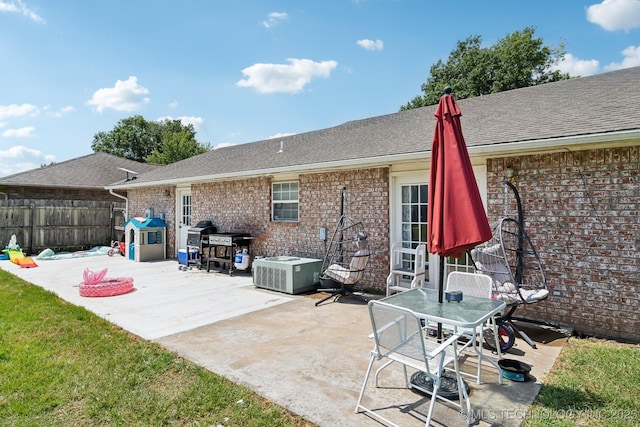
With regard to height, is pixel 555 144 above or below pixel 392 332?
above

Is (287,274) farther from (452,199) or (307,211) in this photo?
(452,199)

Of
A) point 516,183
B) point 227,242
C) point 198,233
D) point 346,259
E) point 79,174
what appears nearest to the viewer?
point 516,183

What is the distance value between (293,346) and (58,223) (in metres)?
14.2

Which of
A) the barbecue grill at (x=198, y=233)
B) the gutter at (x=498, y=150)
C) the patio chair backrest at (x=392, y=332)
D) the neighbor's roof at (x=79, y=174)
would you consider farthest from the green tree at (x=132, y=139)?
the patio chair backrest at (x=392, y=332)

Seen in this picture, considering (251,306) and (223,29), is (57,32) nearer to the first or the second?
(223,29)

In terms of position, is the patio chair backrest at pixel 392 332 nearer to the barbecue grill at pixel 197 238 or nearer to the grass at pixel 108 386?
the grass at pixel 108 386

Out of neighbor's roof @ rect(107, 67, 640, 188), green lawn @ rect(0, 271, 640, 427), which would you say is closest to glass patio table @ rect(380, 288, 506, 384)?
green lawn @ rect(0, 271, 640, 427)

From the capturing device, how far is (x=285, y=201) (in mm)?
8664

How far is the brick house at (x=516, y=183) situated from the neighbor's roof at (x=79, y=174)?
28.2ft

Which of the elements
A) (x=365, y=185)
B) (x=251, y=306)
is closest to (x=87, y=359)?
(x=251, y=306)

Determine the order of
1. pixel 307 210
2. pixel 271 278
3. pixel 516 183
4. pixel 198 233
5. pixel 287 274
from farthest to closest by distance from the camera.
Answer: pixel 198 233
pixel 307 210
pixel 271 278
pixel 287 274
pixel 516 183

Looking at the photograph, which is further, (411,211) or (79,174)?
(79,174)

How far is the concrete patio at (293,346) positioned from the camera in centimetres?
274

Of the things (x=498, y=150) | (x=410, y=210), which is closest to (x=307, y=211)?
(x=410, y=210)
